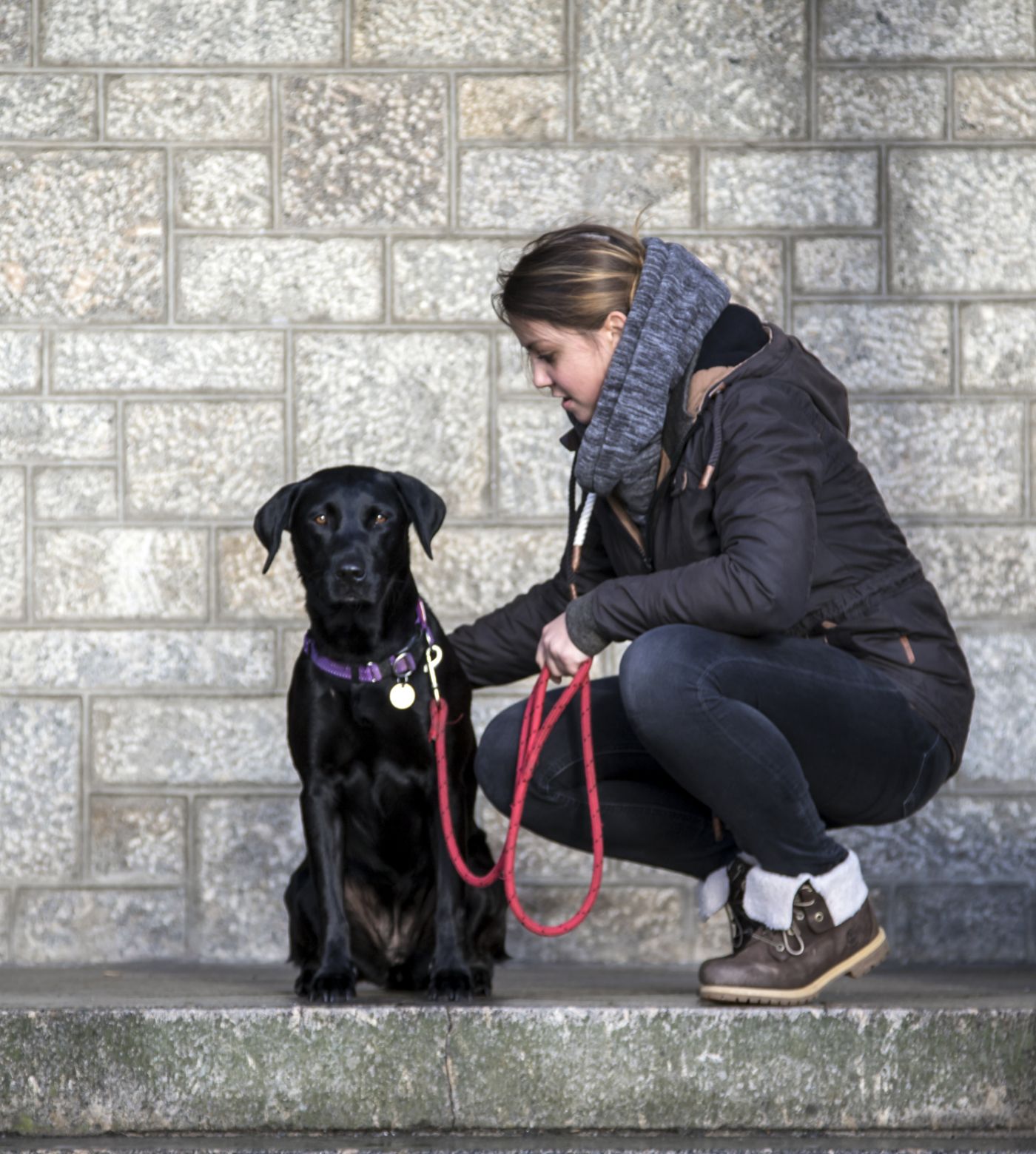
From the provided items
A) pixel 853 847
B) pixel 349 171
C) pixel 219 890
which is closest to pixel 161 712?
pixel 219 890

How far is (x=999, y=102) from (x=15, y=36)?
96.9 inches

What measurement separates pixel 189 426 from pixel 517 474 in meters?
0.83

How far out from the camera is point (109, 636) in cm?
386

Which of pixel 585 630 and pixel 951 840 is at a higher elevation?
pixel 585 630

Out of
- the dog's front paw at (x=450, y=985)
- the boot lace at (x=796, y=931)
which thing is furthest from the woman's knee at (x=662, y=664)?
the dog's front paw at (x=450, y=985)

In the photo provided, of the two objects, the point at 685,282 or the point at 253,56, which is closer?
the point at 685,282

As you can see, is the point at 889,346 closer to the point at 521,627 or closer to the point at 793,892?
the point at 521,627

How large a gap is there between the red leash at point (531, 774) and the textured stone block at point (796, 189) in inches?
64.7

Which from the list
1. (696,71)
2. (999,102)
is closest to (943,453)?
(999,102)

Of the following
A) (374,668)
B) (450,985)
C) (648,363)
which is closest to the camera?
(648,363)

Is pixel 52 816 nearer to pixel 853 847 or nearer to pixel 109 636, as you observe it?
pixel 109 636

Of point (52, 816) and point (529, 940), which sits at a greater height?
point (52, 816)

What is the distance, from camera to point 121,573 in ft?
12.7

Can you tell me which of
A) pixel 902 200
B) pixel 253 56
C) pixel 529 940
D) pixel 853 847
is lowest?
pixel 529 940
